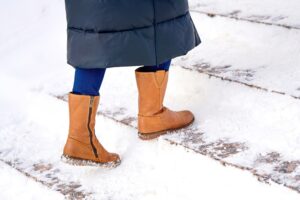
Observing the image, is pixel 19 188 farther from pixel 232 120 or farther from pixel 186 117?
pixel 232 120

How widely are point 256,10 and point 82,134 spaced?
4.56ft

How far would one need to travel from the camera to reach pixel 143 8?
97.3 inches

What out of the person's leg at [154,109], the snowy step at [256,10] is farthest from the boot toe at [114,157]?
the snowy step at [256,10]

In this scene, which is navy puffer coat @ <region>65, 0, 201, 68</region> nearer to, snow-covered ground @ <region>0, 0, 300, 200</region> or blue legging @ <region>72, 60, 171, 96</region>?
blue legging @ <region>72, 60, 171, 96</region>

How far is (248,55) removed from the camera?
10.7ft

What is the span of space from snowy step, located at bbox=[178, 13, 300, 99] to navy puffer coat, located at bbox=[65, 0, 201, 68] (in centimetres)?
58

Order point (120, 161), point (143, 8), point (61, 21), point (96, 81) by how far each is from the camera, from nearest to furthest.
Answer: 1. point (143, 8)
2. point (96, 81)
3. point (120, 161)
4. point (61, 21)

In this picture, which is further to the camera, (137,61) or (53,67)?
(53,67)

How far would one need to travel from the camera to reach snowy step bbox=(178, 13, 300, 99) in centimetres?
296

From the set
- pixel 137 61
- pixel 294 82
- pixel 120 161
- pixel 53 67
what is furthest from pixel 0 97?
pixel 294 82

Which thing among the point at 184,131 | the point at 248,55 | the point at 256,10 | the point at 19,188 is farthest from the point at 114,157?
the point at 256,10

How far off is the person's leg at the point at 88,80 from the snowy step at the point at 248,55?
66cm

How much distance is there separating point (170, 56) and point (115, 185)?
567 mm

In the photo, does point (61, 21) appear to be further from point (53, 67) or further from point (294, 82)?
point (294, 82)
